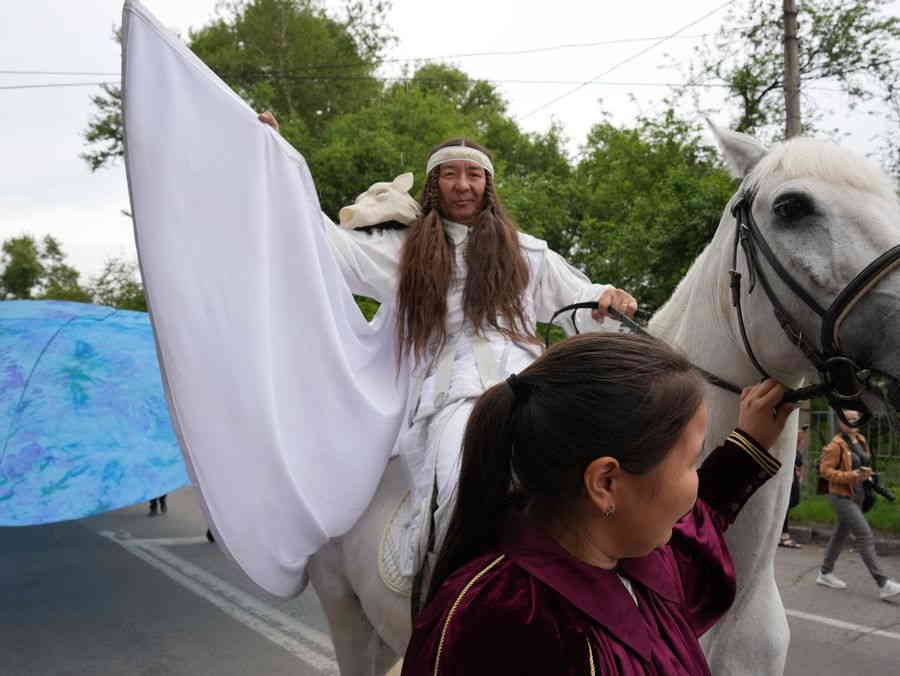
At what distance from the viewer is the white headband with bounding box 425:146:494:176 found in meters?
2.76

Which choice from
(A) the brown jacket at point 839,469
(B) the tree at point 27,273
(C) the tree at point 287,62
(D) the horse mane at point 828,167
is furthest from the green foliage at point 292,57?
(B) the tree at point 27,273

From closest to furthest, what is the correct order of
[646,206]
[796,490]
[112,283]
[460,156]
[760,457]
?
[760,457]
[460,156]
[796,490]
[646,206]
[112,283]

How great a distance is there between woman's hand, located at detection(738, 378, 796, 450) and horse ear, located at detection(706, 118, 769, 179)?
30.3 inches

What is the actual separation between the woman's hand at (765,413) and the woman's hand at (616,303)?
2.09ft

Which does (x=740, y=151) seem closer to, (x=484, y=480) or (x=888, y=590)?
(x=484, y=480)

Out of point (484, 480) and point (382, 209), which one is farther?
point (382, 209)

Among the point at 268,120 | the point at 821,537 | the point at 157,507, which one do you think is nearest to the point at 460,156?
the point at 268,120

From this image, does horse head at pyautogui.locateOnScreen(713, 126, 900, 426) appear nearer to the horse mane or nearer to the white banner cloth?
the horse mane

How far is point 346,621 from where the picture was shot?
2641 millimetres

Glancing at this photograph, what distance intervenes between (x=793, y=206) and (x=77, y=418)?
526cm

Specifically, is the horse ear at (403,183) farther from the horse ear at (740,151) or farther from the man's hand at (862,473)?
the man's hand at (862,473)

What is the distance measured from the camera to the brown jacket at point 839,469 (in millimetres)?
6758

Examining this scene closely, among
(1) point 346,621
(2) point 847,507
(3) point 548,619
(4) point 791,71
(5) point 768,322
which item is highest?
(4) point 791,71

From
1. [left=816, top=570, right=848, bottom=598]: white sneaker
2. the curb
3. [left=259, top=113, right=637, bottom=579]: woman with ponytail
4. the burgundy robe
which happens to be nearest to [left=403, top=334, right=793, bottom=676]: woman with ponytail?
the burgundy robe
